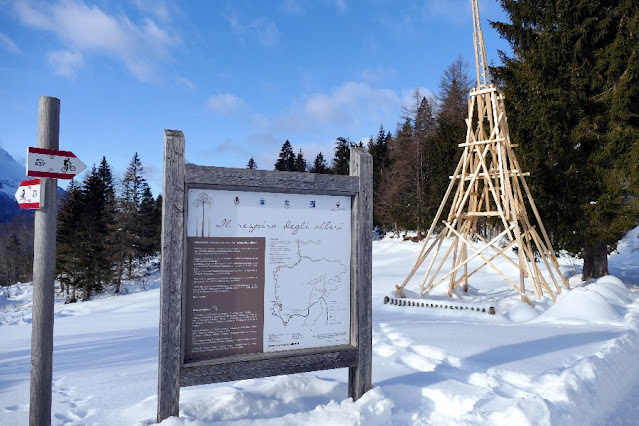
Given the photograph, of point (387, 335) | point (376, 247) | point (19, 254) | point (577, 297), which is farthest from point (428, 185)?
point (19, 254)

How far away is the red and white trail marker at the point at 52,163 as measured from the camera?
3.36 meters

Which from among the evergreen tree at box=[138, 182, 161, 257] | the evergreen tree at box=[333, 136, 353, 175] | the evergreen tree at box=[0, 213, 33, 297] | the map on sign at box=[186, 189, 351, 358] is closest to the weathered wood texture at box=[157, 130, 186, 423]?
the map on sign at box=[186, 189, 351, 358]

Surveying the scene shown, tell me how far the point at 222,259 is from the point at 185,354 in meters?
0.76

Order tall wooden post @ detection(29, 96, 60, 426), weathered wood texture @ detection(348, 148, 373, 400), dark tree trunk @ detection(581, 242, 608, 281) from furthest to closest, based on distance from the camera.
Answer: dark tree trunk @ detection(581, 242, 608, 281), weathered wood texture @ detection(348, 148, 373, 400), tall wooden post @ detection(29, 96, 60, 426)

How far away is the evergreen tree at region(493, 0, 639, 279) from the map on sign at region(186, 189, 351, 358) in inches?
413

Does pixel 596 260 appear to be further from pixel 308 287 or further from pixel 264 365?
pixel 264 365

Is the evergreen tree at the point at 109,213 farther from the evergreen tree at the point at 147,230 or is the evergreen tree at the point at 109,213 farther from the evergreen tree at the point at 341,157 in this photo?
the evergreen tree at the point at 341,157

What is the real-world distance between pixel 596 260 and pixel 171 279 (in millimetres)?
13219

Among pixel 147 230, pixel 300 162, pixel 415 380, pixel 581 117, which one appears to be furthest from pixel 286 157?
pixel 415 380

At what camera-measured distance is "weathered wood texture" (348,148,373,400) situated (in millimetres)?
3973

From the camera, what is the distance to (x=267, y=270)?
3.65 metres

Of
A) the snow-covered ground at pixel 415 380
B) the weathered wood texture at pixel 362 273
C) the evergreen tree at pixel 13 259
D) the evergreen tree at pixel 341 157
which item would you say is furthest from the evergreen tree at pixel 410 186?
the evergreen tree at pixel 13 259

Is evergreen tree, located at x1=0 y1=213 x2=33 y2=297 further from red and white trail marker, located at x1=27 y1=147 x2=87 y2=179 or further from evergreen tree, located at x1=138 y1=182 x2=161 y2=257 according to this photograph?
red and white trail marker, located at x1=27 y1=147 x2=87 y2=179

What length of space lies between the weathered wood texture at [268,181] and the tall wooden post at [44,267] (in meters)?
1.16
